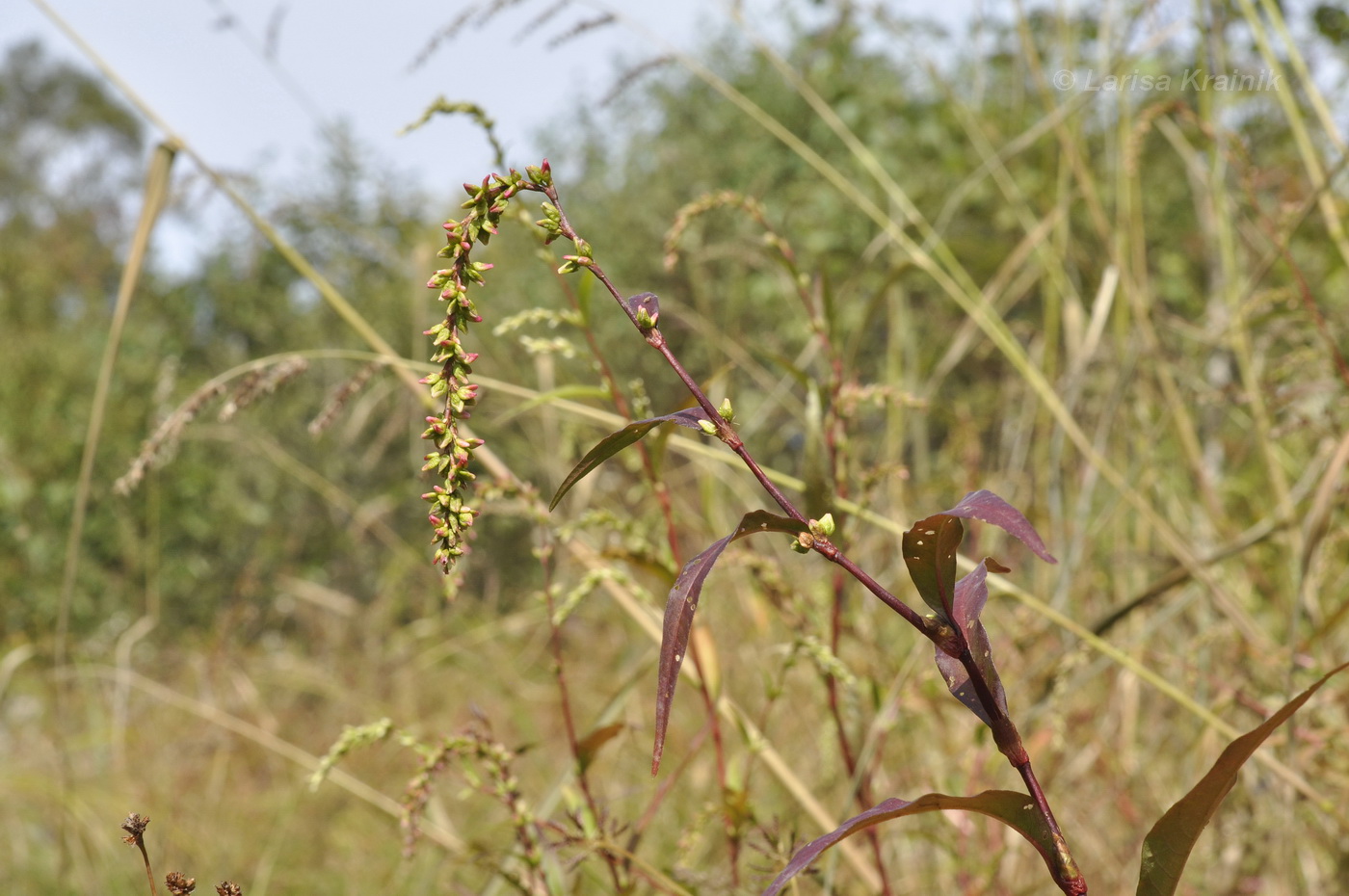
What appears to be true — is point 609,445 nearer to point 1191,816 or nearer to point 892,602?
point 892,602

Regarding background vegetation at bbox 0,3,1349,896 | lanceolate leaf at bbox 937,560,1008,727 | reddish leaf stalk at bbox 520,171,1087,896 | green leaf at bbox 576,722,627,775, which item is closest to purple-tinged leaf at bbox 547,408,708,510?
reddish leaf stalk at bbox 520,171,1087,896

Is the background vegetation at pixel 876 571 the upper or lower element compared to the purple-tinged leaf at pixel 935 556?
upper

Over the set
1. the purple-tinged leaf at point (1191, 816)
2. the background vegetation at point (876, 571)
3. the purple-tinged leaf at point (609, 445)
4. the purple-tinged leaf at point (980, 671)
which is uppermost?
the background vegetation at point (876, 571)

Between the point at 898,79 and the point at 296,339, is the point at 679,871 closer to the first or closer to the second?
the point at 898,79

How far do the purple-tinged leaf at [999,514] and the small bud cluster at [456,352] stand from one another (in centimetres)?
17

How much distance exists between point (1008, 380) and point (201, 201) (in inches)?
61.9

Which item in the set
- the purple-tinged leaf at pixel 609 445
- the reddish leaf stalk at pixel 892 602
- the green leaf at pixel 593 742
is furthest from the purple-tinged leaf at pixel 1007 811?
the green leaf at pixel 593 742

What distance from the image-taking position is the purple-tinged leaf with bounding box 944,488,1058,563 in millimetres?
350

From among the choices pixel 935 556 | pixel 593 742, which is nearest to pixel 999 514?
pixel 935 556

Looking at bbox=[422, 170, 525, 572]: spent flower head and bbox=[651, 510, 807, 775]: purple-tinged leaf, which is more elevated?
bbox=[422, 170, 525, 572]: spent flower head

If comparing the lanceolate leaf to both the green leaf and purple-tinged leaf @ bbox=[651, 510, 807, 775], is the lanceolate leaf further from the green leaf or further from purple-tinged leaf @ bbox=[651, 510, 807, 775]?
the green leaf

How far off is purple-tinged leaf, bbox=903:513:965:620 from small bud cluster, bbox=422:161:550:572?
0.16 meters

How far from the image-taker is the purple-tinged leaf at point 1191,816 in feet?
1.22

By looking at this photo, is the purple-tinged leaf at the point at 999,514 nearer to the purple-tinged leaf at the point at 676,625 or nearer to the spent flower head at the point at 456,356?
the purple-tinged leaf at the point at 676,625
